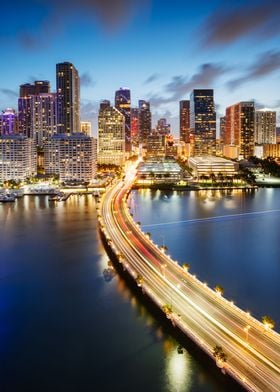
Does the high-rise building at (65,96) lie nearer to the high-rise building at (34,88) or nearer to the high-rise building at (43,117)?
the high-rise building at (43,117)

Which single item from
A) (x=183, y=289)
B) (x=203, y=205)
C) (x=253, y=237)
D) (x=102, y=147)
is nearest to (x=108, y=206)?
(x=203, y=205)

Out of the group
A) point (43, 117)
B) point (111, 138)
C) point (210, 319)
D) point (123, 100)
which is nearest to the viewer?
point (210, 319)

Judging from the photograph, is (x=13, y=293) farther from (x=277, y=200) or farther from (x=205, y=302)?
(x=277, y=200)

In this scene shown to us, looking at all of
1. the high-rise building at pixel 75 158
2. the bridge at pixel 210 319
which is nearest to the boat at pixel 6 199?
the high-rise building at pixel 75 158

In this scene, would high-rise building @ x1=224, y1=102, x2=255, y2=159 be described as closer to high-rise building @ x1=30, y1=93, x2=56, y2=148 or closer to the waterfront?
high-rise building @ x1=30, y1=93, x2=56, y2=148

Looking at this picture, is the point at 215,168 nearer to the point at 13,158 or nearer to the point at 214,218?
the point at 13,158

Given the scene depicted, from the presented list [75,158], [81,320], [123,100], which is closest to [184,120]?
[123,100]
